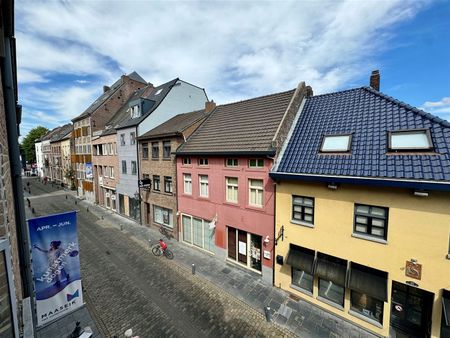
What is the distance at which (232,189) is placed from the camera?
13.3 m

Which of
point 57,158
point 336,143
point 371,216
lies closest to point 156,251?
point 371,216

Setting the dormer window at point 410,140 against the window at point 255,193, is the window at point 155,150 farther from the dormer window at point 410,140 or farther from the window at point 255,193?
the dormer window at point 410,140

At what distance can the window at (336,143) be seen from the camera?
9.64 m

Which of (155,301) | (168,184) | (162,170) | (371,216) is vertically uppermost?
(162,170)

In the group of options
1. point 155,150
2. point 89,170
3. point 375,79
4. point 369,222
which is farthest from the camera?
point 89,170

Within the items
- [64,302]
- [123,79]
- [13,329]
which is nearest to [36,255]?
[64,302]

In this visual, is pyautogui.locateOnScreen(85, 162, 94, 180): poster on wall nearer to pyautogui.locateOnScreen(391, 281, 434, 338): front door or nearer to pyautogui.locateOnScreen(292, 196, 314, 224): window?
pyautogui.locateOnScreen(292, 196, 314, 224): window

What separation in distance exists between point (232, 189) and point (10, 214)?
10.2m

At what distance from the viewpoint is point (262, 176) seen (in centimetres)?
1159

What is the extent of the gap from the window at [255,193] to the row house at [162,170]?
274 inches

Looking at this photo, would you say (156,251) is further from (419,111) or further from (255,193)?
(419,111)

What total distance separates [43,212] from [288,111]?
29678mm

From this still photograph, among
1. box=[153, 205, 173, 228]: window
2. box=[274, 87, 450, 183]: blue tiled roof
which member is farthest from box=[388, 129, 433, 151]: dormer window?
box=[153, 205, 173, 228]: window

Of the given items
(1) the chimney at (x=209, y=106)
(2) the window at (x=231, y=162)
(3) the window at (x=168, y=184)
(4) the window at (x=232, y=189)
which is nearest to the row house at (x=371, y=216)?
(2) the window at (x=231, y=162)
